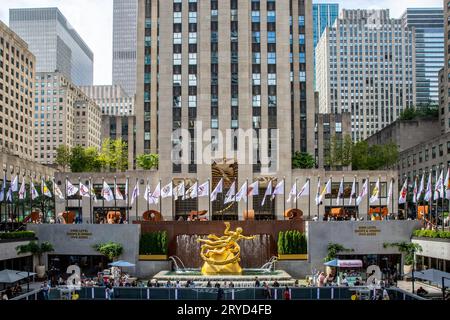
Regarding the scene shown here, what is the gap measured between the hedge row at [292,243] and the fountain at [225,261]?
1403 millimetres

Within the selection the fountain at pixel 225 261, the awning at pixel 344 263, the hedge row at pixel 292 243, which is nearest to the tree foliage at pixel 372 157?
the hedge row at pixel 292 243

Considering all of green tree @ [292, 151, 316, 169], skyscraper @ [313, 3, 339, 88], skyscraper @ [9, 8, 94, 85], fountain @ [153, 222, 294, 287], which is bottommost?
fountain @ [153, 222, 294, 287]

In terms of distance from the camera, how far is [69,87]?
19888 cm

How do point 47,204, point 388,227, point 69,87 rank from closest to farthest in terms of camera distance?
1. point 388,227
2. point 47,204
3. point 69,87

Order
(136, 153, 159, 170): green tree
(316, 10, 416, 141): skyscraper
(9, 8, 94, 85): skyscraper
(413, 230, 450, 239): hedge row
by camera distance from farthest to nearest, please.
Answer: (316, 10, 416, 141): skyscraper → (136, 153, 159, 170): green tree → (413, 230, 450, 239): hedge row → (9, 8, 94, 85): skyscraper

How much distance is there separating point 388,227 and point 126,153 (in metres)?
70.4

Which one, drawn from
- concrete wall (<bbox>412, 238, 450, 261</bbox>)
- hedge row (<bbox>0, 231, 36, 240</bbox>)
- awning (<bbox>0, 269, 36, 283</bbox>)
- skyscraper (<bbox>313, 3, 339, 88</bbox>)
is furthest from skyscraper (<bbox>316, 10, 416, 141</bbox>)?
awning (<bbox>0, 269, 36, 283</bbox>)

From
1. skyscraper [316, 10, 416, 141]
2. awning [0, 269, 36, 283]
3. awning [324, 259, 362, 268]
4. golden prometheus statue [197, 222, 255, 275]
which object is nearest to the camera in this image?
awning [0, 269, 36, 283]

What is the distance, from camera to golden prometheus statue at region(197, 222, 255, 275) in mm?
53000

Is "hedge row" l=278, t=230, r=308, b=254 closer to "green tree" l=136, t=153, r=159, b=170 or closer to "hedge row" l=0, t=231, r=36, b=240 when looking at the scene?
"hedge row" l=0, t=231, r=36, b=240

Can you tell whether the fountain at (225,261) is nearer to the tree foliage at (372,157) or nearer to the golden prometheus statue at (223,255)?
the golden prometheus statue at (223,255)

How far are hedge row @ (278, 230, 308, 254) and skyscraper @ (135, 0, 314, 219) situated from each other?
22.8 m
